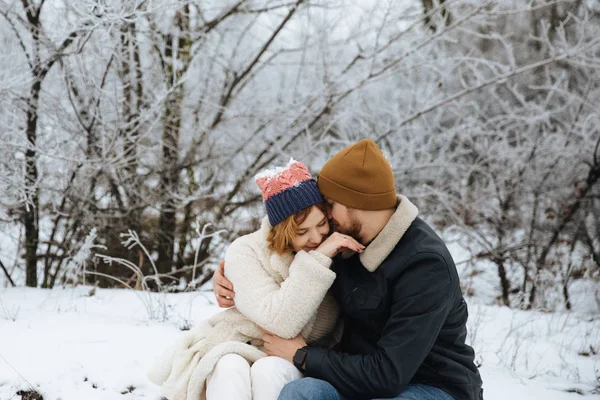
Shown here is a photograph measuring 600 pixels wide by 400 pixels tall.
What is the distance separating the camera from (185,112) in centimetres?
572

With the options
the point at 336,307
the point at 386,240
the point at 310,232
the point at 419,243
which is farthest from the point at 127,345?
Answer: the point at 419,243

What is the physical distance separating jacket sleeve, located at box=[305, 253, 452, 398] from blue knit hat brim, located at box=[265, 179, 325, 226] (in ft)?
1.69

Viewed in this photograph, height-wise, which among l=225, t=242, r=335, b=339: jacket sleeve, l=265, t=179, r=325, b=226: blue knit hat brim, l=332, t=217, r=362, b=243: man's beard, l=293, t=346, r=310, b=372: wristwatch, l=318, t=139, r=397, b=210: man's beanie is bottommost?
l=293, t=346, r=310, b=372: wristwatch

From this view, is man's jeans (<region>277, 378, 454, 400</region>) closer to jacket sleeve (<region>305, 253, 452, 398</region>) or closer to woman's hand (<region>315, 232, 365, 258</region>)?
jacket sleeve (<region>305, 253, 452, 398</region>)

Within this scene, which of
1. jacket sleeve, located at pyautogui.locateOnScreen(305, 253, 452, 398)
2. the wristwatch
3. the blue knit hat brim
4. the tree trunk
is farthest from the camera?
the tree trunk

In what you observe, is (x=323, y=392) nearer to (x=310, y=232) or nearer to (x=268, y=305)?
(x=268, y=305)

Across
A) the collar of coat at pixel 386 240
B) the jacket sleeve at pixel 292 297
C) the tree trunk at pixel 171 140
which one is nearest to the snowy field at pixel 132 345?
the jacket sleeve at pixel 292 297

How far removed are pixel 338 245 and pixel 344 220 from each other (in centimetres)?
14

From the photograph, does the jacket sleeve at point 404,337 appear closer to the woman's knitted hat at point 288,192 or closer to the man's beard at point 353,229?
the man's beard at point 353,229

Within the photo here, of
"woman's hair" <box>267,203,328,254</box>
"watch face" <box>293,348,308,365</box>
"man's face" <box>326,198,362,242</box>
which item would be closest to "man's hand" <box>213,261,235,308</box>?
"woman's hair" <box>267,203,328,254</box>

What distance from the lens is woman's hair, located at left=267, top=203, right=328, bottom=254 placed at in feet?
7.73

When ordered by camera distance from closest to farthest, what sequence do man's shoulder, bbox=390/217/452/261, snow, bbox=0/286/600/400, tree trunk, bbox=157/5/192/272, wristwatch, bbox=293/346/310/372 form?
man's shoulder, bbox=390/217/452/261
wristwatch, bbox=293/346/310/372
snow, bbox=0/286/600/400
tree trunk, bbox=157/5/192/272

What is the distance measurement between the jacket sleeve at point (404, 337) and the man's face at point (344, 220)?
300 millimetres

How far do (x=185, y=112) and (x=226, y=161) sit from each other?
0.67 metres
